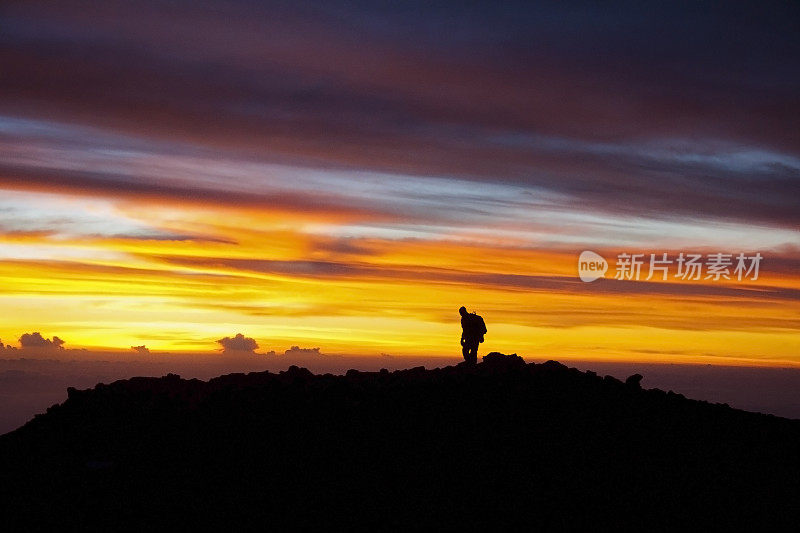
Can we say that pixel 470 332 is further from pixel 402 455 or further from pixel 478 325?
pixel 402 455

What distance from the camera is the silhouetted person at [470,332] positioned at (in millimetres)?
33438

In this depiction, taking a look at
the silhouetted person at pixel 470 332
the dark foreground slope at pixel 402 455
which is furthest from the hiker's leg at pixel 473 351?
the dark foreground slope at pixel 402 455

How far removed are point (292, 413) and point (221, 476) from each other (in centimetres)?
436

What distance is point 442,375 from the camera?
31.6 meters

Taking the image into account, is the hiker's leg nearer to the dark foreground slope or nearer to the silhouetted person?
the silhouetted person

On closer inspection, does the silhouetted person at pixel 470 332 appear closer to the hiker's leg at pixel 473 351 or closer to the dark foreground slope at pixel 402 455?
the hiker's leg at pixel 473 351

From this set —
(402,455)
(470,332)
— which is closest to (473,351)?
(470,332)

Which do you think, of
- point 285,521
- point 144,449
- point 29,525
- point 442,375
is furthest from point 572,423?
point 29,525

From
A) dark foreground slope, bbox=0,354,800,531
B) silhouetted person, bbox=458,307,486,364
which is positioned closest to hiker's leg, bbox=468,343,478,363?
silhouetted person, bbox=458,307,486,364

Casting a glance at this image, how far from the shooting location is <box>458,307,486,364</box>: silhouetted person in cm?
3344

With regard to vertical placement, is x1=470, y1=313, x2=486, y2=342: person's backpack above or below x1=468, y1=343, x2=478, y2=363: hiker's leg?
above

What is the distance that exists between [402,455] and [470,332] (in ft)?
30.6

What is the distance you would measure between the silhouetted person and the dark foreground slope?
1332 mm

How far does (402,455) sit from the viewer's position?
25.0m
